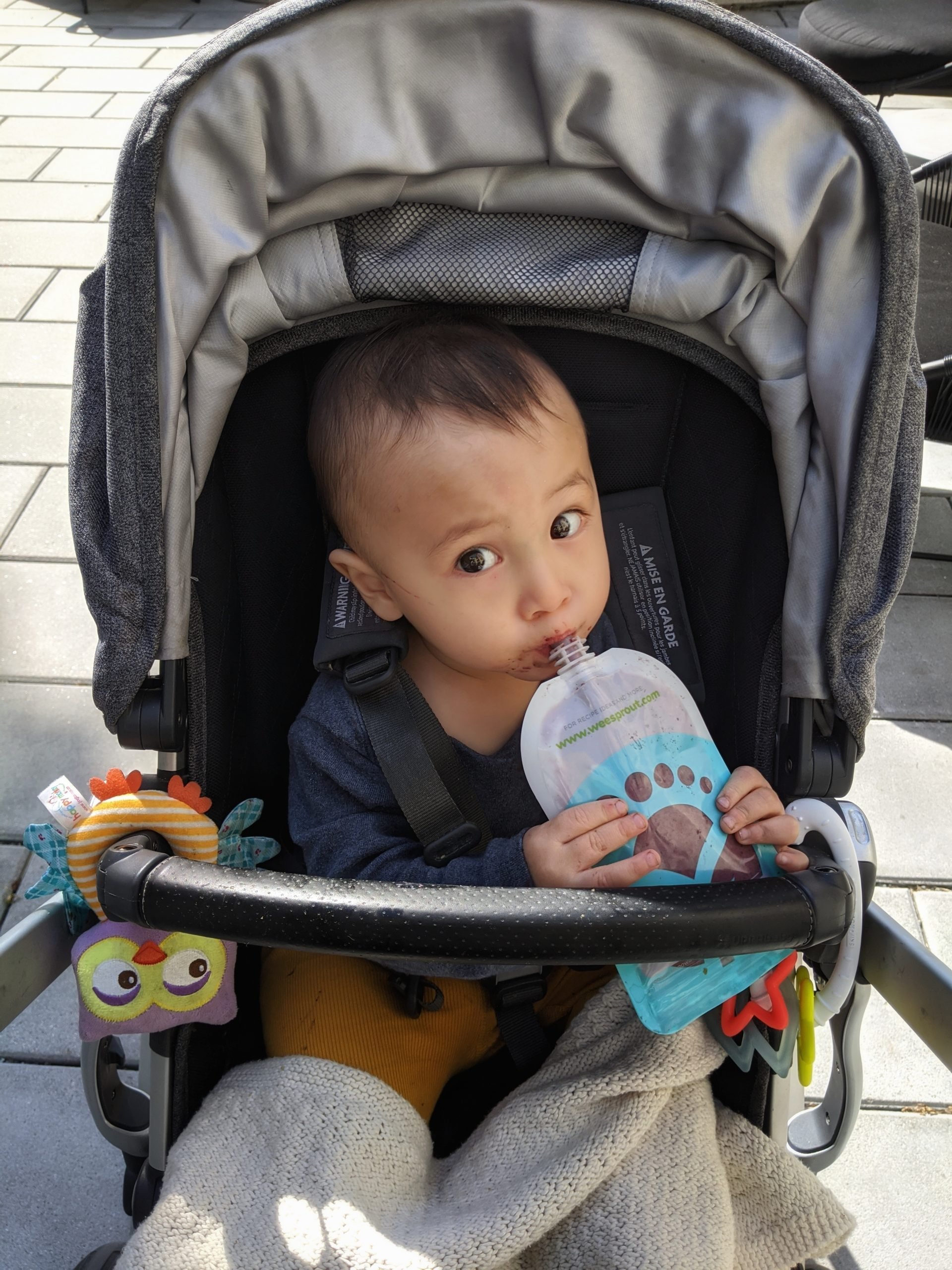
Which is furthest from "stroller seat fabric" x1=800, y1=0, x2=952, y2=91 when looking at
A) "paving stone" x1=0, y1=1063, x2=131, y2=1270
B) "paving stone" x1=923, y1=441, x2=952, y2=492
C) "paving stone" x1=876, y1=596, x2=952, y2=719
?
"paving stone" x1=0, y1=1063, x2=131, y2=1270

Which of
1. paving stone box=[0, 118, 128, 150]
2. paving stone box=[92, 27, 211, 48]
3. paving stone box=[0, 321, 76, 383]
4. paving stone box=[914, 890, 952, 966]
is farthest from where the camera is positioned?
paving stone box=[92, 27, 211, 48]

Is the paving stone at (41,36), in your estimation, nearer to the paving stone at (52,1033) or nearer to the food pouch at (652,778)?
the paving stone at (52,1033)

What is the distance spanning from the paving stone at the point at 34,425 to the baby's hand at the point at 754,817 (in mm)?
1877

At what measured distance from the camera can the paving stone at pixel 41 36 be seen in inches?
181

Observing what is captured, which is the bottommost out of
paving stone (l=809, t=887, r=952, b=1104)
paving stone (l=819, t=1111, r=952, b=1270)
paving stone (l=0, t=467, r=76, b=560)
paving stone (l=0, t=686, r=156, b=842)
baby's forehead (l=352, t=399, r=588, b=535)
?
paving stone (l=819, t=1111, r=952, b=1270)

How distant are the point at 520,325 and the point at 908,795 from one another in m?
1.11

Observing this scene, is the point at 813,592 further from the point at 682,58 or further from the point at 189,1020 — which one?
the point at 189,1020

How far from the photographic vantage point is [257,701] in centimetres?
117

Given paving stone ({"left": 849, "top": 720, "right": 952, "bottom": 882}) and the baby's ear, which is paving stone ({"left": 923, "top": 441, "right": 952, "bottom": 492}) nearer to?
paving stone ({"left": 849, "top": 720, "right": 952, "bottom": 882})

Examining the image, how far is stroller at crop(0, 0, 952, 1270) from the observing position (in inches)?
33.8

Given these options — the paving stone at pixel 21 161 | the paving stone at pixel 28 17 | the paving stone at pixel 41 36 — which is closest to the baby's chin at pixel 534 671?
the paving stone at pixel 21 161

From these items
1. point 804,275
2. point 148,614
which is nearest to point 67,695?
point 148,614

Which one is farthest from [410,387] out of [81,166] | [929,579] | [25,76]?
[25,76]

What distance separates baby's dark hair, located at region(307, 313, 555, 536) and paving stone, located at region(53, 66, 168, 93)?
11.5 feet
